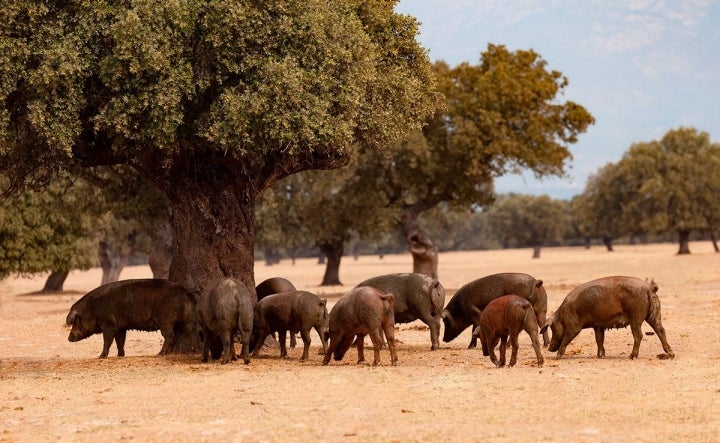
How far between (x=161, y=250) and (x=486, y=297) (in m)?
19.7

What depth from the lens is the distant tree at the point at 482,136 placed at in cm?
3988

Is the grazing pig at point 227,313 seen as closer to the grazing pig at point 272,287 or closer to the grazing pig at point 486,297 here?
the grazing pig at point 272,287

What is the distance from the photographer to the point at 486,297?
735 inches

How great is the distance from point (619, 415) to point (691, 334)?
10499 millimetres

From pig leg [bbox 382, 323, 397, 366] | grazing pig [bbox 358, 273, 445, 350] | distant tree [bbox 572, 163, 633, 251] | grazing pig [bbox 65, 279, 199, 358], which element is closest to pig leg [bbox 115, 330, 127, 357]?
Answer: grazing pig [bbox 65, 279, 199, 358]

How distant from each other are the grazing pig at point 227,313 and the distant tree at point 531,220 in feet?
348

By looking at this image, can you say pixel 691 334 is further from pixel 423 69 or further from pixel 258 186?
pixel 258 186

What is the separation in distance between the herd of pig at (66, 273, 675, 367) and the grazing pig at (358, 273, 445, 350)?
0.06 feet

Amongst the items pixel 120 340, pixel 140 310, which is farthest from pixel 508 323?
pixel 120 340

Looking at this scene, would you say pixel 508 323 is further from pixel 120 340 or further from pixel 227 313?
pixel 120 340

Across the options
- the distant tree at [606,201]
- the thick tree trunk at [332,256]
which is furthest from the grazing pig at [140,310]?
the distant tree at [606,201]

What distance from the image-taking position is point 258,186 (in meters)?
19.5

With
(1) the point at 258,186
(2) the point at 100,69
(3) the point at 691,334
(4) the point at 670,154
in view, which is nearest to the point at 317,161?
(1) the point at 258,186

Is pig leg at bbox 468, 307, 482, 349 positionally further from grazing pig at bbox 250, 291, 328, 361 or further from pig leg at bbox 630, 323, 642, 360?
pig leg at bbox 630, 323, 642, 360
